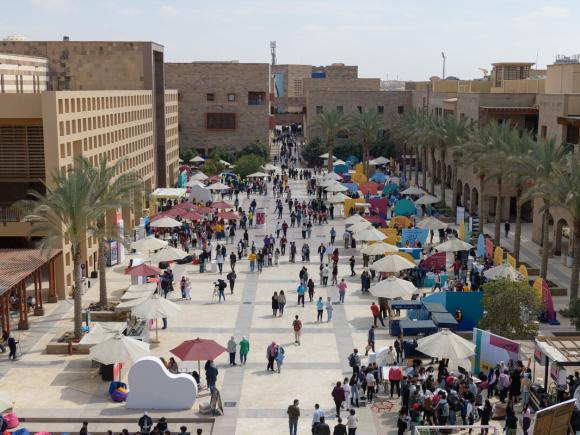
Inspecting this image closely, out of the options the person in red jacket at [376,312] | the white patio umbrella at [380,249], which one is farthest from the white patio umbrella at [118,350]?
the white patio umbrella at [380,249]

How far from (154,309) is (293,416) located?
9.19 metres

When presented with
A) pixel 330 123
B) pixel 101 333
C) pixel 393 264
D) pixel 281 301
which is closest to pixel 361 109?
pixel 330 123

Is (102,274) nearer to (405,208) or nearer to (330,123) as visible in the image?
(405,208)

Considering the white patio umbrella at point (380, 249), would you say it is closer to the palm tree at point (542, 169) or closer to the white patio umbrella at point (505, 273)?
the white patio umbrella at point (505, 273)

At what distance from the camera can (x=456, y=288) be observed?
35406 mm

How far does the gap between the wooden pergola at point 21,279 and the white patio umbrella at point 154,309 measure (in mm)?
4772

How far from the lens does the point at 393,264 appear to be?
36062mm

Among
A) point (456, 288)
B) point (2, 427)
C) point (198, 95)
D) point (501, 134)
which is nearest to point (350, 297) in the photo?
point (456, 288)

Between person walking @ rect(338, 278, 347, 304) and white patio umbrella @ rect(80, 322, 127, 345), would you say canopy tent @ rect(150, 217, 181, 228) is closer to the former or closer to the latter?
person walking @ rect(338, 278, 347, 304)

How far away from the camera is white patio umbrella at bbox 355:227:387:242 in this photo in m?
42.9

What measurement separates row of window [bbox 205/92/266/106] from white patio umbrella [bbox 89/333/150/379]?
6857 centimetres

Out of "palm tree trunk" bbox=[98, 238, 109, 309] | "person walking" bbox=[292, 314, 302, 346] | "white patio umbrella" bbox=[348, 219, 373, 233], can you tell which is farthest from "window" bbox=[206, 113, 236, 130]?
"person walking" bbox=[292, 314, 302, 346]

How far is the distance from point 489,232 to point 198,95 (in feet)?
156

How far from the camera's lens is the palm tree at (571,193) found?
108 feet
